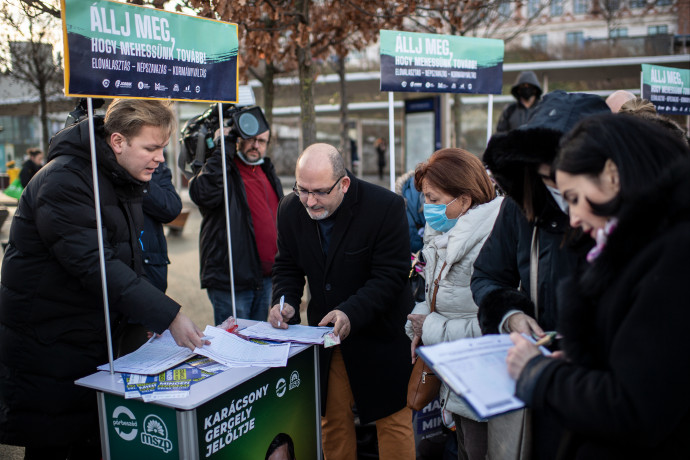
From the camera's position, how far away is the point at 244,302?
4.39m

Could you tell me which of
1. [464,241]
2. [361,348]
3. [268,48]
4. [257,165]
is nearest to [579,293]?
[464,241]

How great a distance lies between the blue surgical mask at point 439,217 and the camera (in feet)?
9.73

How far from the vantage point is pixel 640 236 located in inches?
55.3

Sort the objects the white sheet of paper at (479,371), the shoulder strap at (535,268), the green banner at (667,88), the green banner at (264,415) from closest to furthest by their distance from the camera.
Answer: the white sheet of paper at (479,371), the shoulder strap at (535,268), the green banner at (264,415), the green banner at (667,88)

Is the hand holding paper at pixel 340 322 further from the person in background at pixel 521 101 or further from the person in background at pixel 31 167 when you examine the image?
the person in background at pixel 31 167

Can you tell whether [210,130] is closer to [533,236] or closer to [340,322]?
[340,322]

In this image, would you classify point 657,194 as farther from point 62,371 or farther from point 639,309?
point 62,371

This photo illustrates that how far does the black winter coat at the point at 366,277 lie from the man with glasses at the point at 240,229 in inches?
50.6

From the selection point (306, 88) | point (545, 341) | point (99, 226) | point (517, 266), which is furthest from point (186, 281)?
point (545, 341)

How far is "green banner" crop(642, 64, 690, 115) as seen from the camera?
646 centimetres

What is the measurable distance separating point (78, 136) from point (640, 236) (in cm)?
221

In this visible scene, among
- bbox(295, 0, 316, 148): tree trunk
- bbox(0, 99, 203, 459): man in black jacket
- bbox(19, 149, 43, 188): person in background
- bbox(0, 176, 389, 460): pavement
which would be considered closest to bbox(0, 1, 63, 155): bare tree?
bbox(19, 149, 43, 188): person in background

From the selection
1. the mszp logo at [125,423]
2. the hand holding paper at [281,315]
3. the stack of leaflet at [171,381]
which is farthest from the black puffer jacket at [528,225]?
the mszp logo at [125,423]

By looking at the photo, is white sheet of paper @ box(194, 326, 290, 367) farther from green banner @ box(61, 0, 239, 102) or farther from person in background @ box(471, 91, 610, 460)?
green banner @ box(61, 0, 239, 102)
